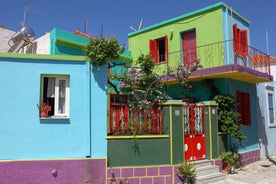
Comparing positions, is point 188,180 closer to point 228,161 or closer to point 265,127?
point 228,161

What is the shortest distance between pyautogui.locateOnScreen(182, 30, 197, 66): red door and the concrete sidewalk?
5540mm

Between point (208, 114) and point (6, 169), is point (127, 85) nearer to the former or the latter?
point (208, 114)

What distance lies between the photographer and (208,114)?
34.6ft

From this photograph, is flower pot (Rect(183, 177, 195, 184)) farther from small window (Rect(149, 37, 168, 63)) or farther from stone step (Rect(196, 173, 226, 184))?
small window (Rect(149, 37, 168, 63))

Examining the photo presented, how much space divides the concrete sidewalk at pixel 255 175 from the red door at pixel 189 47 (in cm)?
554

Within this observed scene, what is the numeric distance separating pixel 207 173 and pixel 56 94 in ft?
19.4

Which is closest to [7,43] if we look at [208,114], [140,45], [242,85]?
[140,45]

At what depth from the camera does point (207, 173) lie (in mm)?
9602

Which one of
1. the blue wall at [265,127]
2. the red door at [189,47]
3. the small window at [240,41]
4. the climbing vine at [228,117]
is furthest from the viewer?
the blue wall at [265,127]

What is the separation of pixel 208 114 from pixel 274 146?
8219 mm

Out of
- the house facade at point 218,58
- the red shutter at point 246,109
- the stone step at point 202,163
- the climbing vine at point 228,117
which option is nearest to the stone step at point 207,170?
the stone step at point 202,163

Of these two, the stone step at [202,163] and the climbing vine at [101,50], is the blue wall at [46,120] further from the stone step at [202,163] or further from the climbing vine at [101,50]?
the stone step at [202,163]

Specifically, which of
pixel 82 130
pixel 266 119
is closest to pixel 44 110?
pixel 82 130

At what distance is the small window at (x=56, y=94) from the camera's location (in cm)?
836
